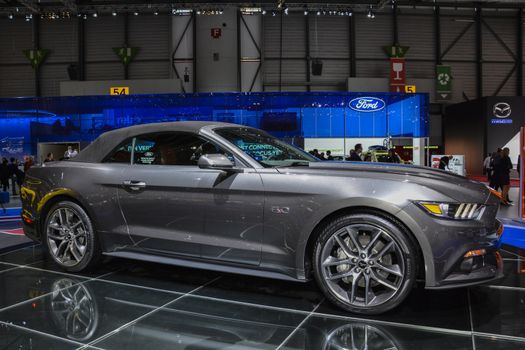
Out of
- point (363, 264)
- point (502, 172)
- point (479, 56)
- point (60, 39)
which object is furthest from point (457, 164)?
point (60, 39)

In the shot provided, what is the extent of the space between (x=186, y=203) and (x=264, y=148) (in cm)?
79

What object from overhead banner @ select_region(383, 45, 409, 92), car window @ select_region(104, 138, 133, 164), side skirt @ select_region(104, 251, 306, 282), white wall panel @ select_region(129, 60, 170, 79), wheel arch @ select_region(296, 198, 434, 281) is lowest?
side skirt @ select_region(104, 251, 306, 282)

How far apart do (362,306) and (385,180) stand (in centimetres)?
84

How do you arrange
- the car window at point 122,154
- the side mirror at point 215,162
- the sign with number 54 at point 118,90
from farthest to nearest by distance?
the sign with number 54 at point 118,90
the car window at point 122,154
the side mirror at point 215,162

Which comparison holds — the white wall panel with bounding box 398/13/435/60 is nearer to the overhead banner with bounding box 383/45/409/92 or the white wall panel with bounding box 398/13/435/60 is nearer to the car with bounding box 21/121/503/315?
the overhead banner with bounding box 383/45/409/92

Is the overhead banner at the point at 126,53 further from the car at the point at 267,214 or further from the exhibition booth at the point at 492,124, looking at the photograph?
the car at the point at 267,214

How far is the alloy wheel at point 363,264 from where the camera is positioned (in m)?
2.83

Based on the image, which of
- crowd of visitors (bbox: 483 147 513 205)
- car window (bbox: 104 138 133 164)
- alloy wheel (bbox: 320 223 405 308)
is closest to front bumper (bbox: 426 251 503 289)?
alloy wheel (bbox: 320 223 405 308)

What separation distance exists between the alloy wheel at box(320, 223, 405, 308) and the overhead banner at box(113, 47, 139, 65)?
2275cm

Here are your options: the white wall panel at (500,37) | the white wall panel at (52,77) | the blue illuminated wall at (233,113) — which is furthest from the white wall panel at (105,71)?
the white wall panel at (500,37)

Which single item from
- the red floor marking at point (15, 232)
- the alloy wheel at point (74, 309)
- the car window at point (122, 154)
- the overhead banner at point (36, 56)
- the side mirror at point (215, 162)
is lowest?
the alloy wheel at point (74, 309)

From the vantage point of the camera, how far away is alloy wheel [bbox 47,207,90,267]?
12.9ft

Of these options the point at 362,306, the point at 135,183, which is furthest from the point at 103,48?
the point at 362,306

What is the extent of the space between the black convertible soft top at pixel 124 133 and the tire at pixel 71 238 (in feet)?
1.51
